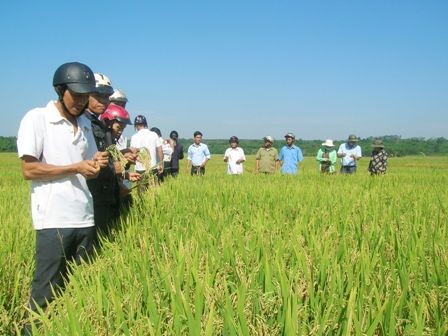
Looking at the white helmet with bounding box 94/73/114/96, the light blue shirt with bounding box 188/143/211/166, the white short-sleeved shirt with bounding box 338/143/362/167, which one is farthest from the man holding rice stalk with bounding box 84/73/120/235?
the white short-sleeved shirt with bounding box 338/143/362/167

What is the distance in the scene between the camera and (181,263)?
197 cm

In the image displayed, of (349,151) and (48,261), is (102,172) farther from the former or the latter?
(349,151)

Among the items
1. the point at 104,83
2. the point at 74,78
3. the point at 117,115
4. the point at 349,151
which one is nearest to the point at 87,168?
the point at 74,78

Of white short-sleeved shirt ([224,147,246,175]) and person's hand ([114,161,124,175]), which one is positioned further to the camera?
white short-sleeved shirt ([224,147,246,175])

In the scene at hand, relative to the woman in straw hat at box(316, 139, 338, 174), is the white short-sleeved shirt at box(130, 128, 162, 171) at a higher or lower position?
higher

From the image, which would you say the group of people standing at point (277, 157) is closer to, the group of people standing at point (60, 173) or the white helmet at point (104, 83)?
the white helmet at point (104, 83)

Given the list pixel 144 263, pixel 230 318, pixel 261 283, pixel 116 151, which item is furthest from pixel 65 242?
pixel 230 318

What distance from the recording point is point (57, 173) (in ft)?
7.71

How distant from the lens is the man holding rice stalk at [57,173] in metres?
2.33

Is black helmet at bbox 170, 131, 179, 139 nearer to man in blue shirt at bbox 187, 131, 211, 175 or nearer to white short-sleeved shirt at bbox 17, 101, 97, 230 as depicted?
man in blue shirt at bbox 187, 131, 211, 175

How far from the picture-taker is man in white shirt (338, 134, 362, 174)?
405 inches

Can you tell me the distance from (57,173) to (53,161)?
0.11 meters

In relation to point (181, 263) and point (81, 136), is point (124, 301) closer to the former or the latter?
point (181, 263)

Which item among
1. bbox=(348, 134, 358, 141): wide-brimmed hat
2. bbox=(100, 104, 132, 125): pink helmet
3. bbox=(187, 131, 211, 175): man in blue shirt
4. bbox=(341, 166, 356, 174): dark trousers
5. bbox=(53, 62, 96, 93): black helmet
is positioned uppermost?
bbox=(53, 62, 96, 93): black helmet
